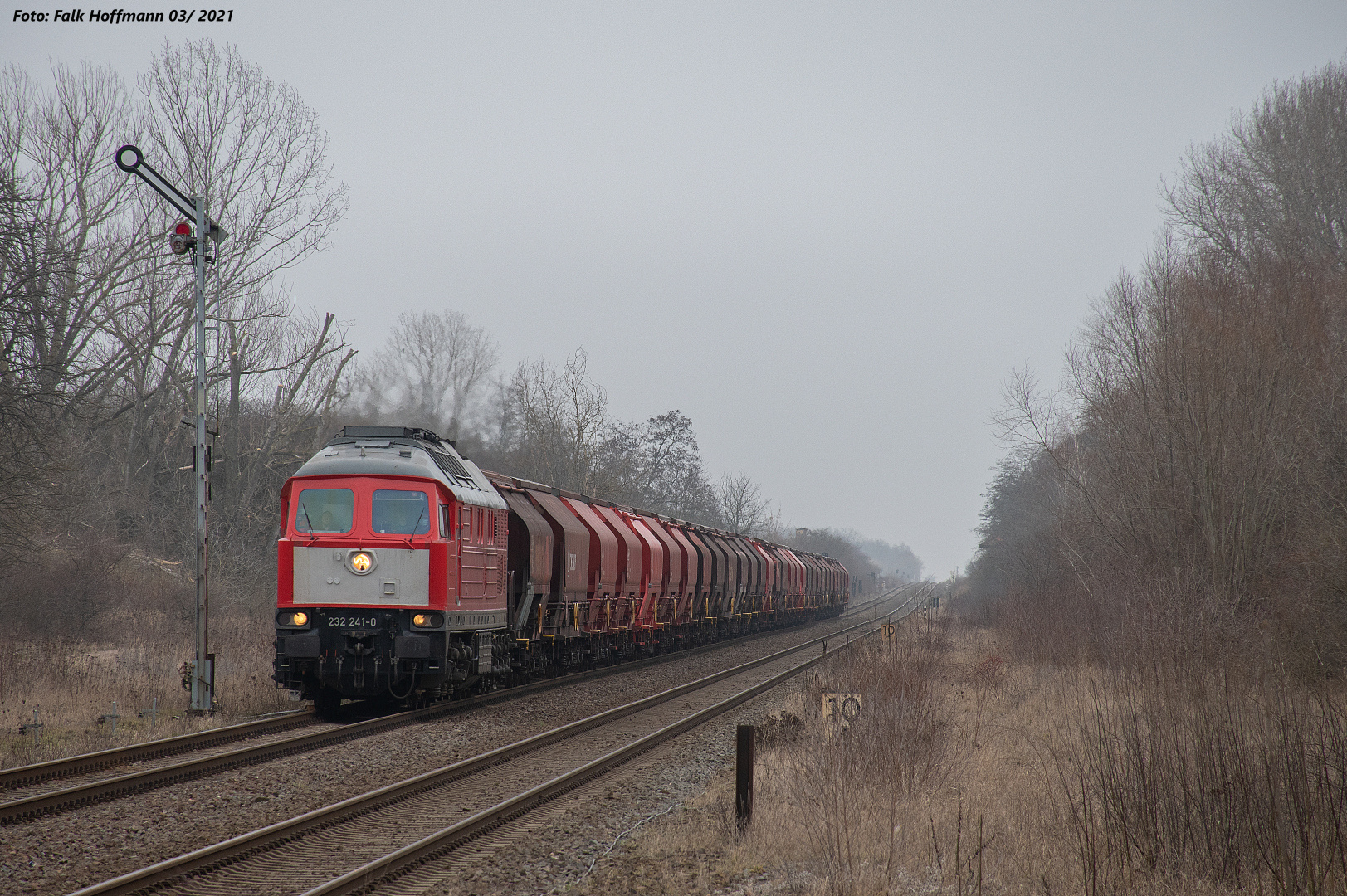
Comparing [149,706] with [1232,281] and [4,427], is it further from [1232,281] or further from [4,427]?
[1232,281]

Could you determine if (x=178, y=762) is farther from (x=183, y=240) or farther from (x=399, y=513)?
(x=183, y=240)

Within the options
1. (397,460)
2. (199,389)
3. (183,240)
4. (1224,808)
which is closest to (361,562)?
(397,460)

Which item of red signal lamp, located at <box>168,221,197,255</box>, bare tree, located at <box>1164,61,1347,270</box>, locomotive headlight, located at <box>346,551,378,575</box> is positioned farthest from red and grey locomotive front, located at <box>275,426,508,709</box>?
bare tree, located at <box>1164,61,1347,270</box>

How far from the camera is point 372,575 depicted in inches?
568

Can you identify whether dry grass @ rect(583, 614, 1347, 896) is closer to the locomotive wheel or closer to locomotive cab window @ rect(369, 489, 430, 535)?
locomotive cab window @ rect(369, 489, 430, 535)

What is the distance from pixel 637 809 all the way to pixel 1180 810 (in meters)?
4.71

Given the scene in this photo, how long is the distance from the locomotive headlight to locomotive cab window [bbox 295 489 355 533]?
0.38 metres

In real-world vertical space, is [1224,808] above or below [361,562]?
below

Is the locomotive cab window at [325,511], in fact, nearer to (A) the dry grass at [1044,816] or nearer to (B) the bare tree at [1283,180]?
(A) the dry grass at [1044,816]

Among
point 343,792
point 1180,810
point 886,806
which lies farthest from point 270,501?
point 1180,810

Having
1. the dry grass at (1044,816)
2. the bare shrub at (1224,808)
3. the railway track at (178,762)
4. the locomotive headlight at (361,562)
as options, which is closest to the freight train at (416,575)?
the locomotive headlight at (361,562)

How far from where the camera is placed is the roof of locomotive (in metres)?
14.8

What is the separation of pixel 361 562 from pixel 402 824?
20.3 feet

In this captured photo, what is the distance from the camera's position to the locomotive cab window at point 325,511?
1467 centimetres
